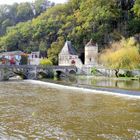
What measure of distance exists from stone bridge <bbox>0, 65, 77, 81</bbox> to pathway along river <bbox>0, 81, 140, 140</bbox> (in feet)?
109

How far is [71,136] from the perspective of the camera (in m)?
21.4

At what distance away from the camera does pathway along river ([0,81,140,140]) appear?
21828mm

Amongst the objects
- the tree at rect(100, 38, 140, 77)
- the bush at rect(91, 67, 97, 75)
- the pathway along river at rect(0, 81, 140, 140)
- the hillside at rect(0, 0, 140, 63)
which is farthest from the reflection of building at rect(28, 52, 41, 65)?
the pathway along river at rect(0, 81, 140, 140)

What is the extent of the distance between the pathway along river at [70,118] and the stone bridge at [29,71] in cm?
3328

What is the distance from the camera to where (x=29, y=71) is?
250ft

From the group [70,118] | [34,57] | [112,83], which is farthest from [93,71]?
[70,118]

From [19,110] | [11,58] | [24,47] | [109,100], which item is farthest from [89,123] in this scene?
[24,47]

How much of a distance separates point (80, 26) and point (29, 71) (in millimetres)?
36246

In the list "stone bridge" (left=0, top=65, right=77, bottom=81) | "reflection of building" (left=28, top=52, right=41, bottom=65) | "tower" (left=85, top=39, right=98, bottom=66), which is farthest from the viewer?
"reflection of building" (left=28, top=52, right=41, bottom=65)

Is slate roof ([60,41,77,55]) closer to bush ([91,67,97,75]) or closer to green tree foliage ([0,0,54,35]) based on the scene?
bush ([91,67,97,75])

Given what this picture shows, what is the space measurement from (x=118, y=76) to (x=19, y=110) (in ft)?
158

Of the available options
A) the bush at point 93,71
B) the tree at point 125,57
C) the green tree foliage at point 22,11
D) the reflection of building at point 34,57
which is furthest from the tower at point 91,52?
the green tree foliage at point 22,11

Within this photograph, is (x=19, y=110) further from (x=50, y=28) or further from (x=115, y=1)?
(x=50, y=28)

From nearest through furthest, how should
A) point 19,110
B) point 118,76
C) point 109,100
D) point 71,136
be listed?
point 71,136 → point 19,110 → point 109,100 → point 118,76
